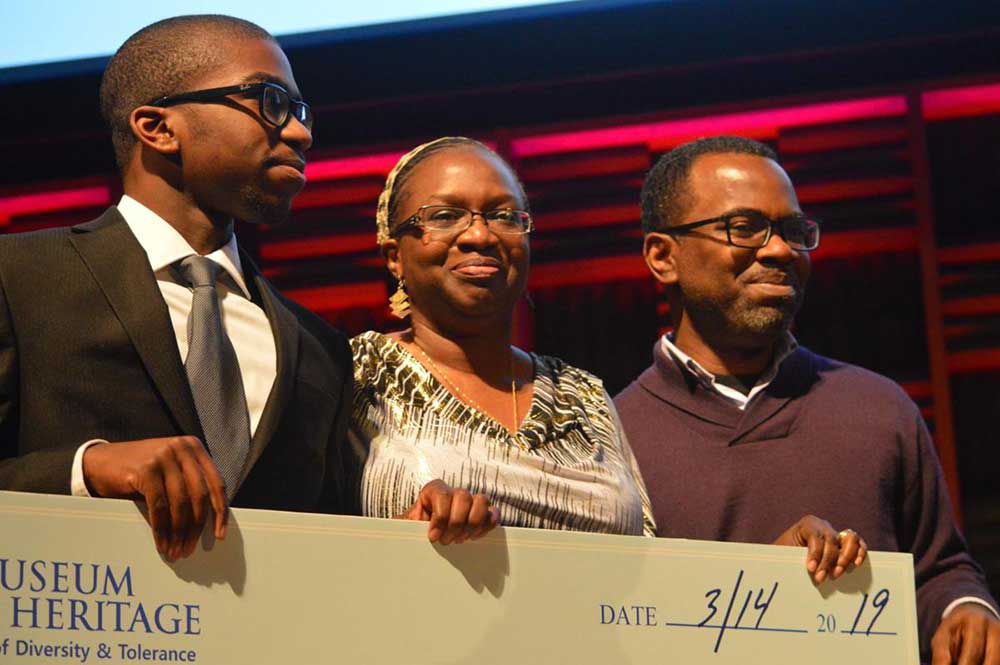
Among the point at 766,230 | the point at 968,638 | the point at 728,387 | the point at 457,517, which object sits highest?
the point at 766,230

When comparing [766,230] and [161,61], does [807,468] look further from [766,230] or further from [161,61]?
[161,61]

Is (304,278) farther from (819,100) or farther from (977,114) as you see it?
(977,114)

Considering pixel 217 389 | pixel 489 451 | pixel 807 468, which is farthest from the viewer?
pixel 807 468

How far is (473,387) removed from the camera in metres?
2.04

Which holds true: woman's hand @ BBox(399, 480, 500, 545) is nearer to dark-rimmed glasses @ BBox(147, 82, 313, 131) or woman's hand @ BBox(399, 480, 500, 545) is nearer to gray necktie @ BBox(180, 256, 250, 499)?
gray necktie @ BBox(180, 256, 250, 499)

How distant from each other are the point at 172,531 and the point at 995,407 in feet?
10.7

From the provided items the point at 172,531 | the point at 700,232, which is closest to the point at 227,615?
the point at 172,531

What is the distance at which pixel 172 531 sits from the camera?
1.43 metres

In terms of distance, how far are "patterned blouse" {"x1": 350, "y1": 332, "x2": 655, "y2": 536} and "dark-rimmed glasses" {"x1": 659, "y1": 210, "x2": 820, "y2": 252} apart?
548mm

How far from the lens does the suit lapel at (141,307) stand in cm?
161

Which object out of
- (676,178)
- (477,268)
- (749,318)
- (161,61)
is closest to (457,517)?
(477,268)

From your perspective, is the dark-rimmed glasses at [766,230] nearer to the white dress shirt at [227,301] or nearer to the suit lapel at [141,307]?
the white dress shirt at [227,301]

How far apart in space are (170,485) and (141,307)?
1.00 ft

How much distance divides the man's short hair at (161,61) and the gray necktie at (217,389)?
0.30 m
